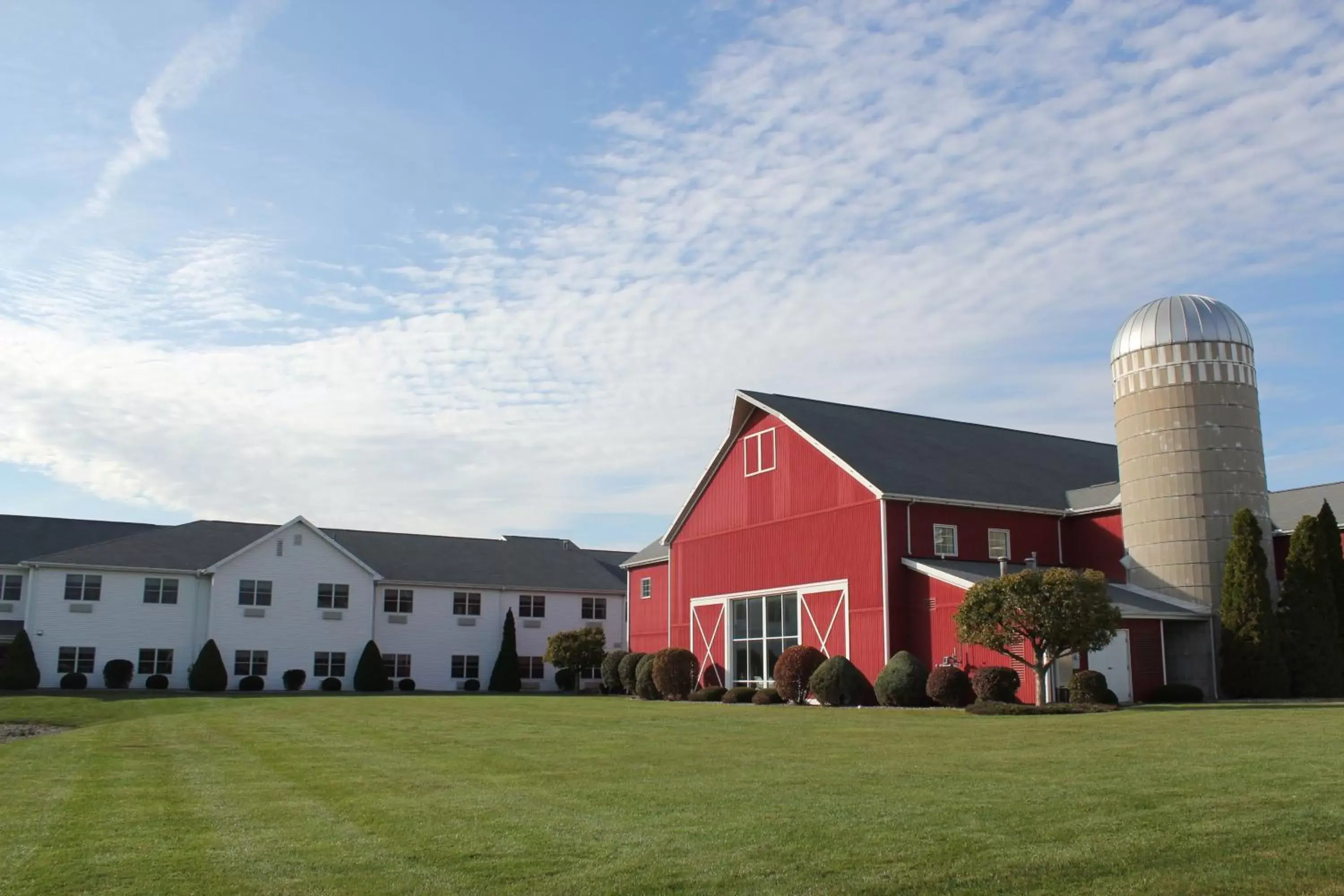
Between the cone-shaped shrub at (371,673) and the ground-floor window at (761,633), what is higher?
the ground-floor window at (761,633)

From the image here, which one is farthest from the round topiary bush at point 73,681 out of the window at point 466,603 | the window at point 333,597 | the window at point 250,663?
the window at point 466,603

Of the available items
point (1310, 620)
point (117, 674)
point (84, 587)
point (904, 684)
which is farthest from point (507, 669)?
point (1310, 620)

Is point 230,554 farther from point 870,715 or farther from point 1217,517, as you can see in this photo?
point 1217,517

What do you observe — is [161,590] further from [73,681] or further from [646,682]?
[646,682]

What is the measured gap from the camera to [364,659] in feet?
173

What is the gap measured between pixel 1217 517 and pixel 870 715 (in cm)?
1348

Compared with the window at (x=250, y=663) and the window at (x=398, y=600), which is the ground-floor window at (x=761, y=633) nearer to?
the window at (x=398, y=600)

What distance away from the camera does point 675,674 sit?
128 feet

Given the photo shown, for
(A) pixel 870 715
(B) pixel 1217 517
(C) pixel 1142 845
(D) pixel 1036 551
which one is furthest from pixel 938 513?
(C) pixel 1142 845

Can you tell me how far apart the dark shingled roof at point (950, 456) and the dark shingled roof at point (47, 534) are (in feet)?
113

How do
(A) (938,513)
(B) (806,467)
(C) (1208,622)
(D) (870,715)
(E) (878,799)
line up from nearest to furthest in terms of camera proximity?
(E) (878,799)
(D) (870,715)
(C) (1208,622)
(A) (938,513)
(B) (806,467)

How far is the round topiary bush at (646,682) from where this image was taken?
3991 centimetres

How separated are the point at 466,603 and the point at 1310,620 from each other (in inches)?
1513

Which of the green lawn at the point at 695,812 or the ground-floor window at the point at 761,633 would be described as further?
the ground-floor window at the point at 761,633
